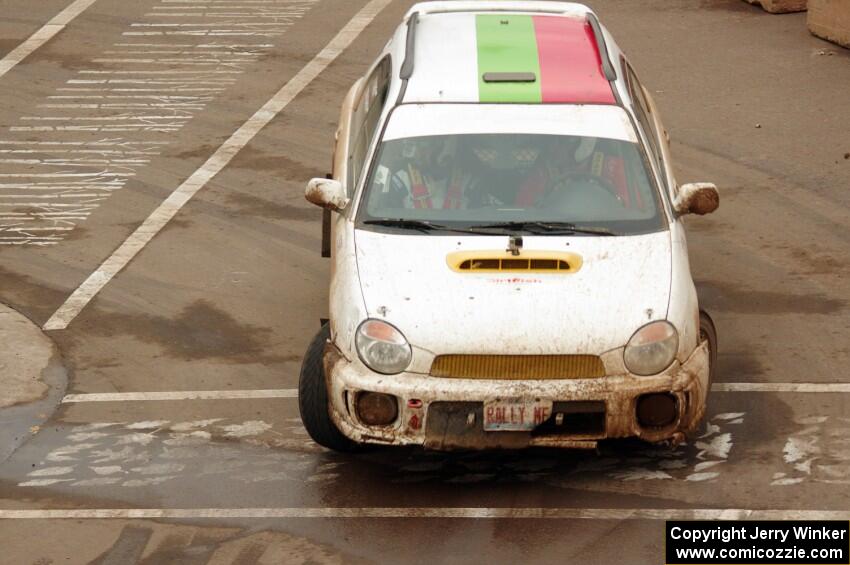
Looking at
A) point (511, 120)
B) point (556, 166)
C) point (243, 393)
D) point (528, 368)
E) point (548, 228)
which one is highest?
point (511, 120)

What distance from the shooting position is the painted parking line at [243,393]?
31.0ft

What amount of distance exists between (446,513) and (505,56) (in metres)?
3.20

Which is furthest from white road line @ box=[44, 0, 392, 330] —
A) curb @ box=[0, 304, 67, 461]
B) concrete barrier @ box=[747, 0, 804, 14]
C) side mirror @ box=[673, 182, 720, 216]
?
concrete barrier @ box=[747, 0, 804, 14]

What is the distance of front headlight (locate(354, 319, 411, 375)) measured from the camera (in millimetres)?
7852

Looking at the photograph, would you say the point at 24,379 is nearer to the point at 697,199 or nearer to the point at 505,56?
the point at 505,56

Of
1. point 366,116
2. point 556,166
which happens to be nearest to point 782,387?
A: point 556,166

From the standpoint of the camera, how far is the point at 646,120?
387 inches

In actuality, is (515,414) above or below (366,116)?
below

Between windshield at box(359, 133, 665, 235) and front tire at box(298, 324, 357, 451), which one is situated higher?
windshield at box(359, 133, 665, 235)

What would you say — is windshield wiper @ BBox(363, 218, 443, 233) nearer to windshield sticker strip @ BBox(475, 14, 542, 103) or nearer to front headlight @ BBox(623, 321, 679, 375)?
windshield sticker strip @ BBox(475, 14, 542, 103)

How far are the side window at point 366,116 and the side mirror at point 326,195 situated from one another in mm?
201

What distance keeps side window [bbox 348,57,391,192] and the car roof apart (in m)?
0.19

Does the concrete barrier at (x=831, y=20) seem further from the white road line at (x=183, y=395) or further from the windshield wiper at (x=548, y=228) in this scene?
the white road line at (x=183, y=395)

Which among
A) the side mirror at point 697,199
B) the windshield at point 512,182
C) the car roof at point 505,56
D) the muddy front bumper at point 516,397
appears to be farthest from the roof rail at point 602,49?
the muddy front bumper at point 516,397
